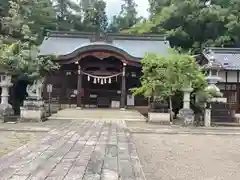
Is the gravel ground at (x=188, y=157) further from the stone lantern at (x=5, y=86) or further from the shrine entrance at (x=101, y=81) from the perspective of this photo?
the shrine entrance at (x=101, y=81)

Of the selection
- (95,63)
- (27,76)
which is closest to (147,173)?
(27,76)

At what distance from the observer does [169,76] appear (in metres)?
14.4

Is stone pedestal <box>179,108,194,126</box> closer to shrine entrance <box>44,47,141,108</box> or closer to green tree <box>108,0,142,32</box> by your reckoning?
shrine entrance <box>44,47,141,108</box>

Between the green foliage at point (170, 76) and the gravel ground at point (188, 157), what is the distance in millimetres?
4346

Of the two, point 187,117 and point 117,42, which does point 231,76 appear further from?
point 187,117

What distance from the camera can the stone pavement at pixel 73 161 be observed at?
4.66 meters

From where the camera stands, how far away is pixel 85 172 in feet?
16.0

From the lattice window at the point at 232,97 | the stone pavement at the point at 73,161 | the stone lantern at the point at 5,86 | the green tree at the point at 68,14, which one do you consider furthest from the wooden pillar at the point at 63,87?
the green tree at the point at 68,14

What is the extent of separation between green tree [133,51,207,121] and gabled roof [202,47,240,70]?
865 cm

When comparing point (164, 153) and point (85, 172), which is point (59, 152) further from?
point (164, 153)

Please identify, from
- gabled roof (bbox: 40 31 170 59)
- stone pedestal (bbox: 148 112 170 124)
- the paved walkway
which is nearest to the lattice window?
gabled roof (bbox: 40 31 170 59)

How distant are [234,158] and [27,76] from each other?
1032 cm

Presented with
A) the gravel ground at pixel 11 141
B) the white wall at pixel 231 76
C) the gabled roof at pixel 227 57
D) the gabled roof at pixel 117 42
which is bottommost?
the gravel ground at pixel 11 141

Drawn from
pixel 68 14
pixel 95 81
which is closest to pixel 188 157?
pixel 95 81
